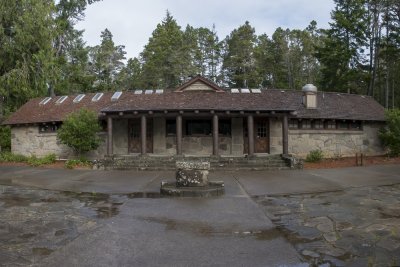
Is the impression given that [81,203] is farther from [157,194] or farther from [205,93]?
[205,93]

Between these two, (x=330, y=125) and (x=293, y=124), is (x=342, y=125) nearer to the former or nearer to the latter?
(x=330, y=125)

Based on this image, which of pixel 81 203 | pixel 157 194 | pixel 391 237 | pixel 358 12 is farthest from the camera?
pixel 358 12

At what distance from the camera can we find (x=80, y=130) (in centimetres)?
1852

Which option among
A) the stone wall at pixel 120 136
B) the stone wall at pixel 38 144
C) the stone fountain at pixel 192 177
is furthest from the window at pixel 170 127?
the stone fountain at pixel 192 177

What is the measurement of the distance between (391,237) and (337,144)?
17292 millimetres

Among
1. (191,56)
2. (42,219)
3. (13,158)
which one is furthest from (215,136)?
(191,56)

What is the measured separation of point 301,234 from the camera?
239 inches

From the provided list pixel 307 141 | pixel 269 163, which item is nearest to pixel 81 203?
pixel 269 163

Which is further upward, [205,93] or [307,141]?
[205,93]

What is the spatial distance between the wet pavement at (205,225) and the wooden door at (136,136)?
30.4 feet

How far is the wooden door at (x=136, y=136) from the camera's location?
21.3m

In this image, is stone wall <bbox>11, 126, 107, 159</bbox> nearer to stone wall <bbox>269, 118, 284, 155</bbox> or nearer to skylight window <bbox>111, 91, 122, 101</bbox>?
skylight window <bbox>111, 91, 122, 101</bbox>

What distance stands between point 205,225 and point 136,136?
50.1ft

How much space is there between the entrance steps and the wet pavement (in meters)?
4.80
